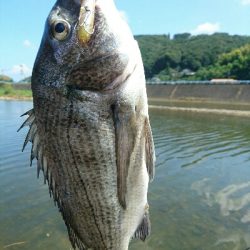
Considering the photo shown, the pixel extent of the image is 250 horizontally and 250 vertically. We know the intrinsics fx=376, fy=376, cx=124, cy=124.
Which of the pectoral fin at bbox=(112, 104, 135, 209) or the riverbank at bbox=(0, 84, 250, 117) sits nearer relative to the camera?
the pectoral fin at bbox=(112, 104, 135, 209)

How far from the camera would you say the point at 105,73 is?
2252mm

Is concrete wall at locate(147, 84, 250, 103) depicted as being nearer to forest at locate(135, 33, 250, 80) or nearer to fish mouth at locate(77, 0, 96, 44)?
forest at locate(135, 33, 250, 80)

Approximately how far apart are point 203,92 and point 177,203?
54891 mm

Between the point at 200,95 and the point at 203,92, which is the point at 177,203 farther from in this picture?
the point at 203,92

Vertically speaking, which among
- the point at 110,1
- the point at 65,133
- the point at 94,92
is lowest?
the point at 65,133

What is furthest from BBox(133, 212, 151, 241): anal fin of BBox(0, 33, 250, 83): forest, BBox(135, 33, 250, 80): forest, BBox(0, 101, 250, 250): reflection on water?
BBox(135, 33, 250, 80): forest

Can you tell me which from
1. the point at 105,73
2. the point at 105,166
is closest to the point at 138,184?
the point at 105,166

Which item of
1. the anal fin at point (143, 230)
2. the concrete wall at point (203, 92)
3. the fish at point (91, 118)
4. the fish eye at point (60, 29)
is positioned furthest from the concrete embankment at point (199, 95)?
the fish eye at point (60, 29)

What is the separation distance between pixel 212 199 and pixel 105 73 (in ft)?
28.5

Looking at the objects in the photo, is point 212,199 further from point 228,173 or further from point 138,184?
point 138,184

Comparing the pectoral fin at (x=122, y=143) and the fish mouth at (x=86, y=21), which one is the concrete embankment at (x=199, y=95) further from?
the fish mouth at (x=86, y=21)

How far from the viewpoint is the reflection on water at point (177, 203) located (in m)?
7.89

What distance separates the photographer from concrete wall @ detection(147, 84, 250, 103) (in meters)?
56.3

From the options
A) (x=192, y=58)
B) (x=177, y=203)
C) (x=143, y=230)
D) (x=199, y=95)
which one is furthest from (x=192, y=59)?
(x=143, y=230)
